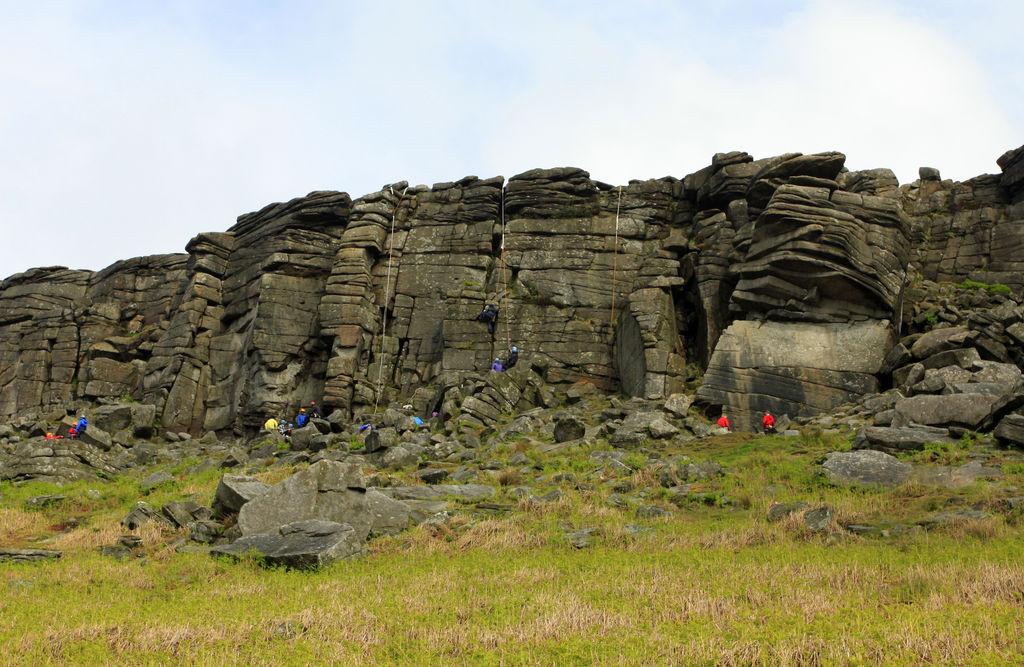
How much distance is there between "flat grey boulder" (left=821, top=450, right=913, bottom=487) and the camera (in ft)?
52.5

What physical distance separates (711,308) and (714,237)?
3954 mm

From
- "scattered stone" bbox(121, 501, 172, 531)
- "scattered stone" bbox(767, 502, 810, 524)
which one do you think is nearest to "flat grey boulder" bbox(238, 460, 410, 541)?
"scattered stone" bbox(121, 501, 172, 531)

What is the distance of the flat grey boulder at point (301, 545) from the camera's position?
12859 millimetres

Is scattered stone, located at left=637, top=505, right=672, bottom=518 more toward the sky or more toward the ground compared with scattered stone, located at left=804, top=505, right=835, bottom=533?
more toward the ground

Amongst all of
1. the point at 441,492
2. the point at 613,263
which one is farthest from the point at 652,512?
the point at 613,263

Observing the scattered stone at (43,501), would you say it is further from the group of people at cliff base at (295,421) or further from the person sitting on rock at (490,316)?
the person sitting on rock at (490,316)

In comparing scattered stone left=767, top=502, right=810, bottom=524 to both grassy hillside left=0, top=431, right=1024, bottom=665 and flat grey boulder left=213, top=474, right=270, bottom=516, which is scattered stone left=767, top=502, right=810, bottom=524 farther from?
flat grey boulder left=213, top=474, right=270, bottom=516

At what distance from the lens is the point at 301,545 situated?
→ 13375 millimetres

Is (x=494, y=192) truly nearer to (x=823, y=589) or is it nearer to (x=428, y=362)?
(x=428, y=362)

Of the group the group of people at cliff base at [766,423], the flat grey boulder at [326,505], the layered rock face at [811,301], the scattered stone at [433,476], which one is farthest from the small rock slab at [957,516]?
the layered rock face at [811,301]

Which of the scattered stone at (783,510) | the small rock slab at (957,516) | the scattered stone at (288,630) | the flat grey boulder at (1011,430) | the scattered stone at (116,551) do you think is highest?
the flat grey boulder at (1011,430)

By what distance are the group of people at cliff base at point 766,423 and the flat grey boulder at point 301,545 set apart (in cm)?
→ 1400

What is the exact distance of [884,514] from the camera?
14164 mm

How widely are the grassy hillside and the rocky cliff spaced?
12.1 meters
